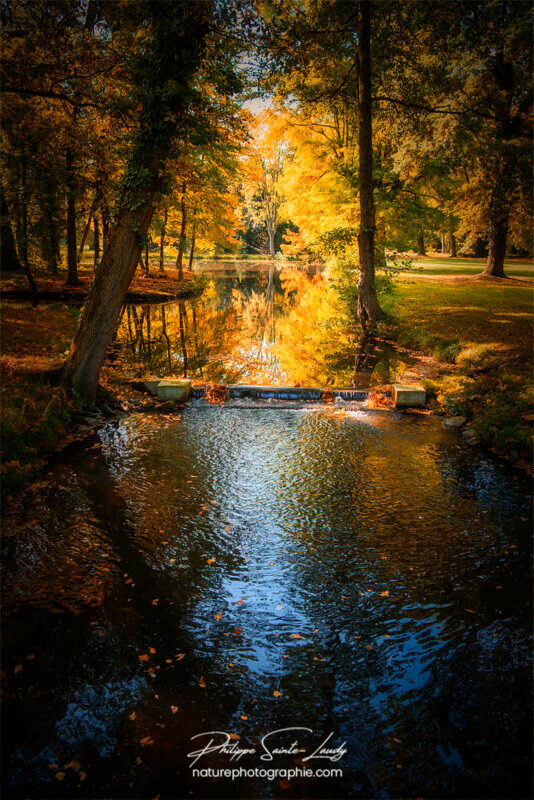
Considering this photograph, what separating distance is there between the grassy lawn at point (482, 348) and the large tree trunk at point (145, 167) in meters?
7.26

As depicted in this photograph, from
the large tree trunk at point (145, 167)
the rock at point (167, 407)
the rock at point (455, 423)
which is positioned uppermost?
the large tree trunk at point (145, 167)

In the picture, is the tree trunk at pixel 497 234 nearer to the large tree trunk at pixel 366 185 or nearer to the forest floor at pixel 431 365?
the forest floor at pixel 431 365

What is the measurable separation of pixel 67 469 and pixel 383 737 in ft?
18.5

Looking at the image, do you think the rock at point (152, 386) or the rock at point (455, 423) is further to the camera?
the rock at point (152, 386)

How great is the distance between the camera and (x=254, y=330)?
59.8 feet

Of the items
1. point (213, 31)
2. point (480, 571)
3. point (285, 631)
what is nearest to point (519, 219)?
point (213, 31)

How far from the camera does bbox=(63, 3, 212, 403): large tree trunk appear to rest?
782cm

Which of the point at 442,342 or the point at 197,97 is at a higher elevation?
the point at 197,97

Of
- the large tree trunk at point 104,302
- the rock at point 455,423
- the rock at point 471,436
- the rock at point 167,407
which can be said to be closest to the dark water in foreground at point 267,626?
the rock at point 471,436

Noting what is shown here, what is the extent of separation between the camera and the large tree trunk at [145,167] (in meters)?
7.82

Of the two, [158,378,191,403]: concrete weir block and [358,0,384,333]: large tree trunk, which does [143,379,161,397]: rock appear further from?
[358,0,384,333]: large tree trunk

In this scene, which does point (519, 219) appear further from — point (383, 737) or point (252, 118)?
point (383, 737)

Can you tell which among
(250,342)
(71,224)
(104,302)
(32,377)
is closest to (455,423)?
(104,302)

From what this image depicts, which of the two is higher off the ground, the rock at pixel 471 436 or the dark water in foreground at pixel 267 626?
the rock at pixel 471 436
